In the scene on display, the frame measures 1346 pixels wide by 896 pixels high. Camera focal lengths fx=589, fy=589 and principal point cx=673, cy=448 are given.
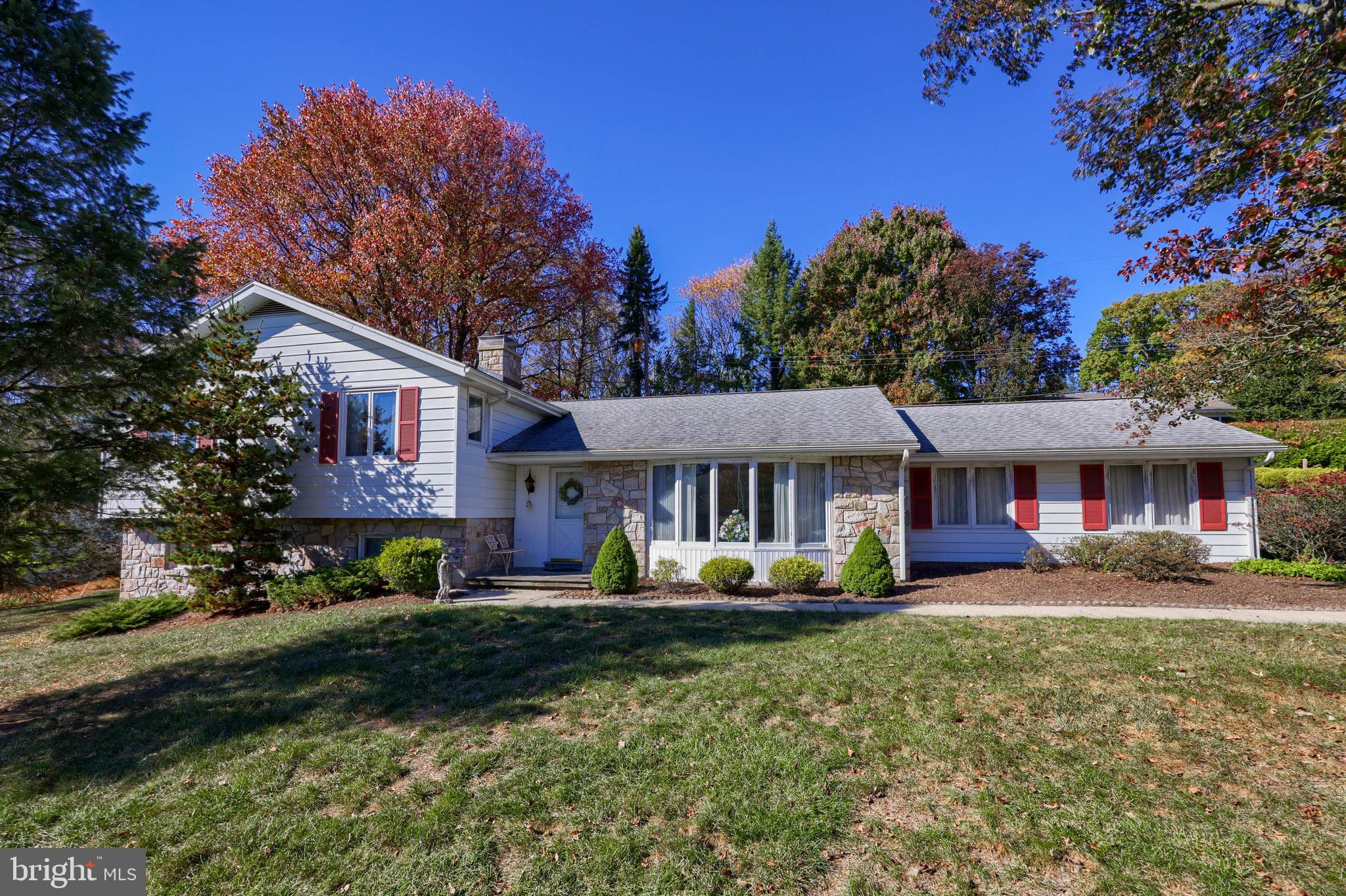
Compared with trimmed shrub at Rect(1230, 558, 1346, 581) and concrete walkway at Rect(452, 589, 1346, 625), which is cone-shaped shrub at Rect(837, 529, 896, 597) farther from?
trimmed shrub at Rect(1230, 558, 1346, 581)

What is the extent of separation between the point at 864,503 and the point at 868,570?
1655 mm

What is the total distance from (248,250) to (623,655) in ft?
61.0

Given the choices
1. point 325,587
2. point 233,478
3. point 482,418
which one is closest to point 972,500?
point 482,418

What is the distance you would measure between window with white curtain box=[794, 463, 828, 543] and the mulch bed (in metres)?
0.96

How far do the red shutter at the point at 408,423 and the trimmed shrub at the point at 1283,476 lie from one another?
2053cm

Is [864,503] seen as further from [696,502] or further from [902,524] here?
[696,502]

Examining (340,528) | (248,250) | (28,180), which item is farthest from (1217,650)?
(248,250)

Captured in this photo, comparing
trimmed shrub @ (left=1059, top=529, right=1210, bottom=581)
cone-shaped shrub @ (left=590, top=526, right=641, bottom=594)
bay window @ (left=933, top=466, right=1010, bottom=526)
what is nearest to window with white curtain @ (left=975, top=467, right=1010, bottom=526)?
bay window @ (left=933, top=466, right=1010, bottom=526)

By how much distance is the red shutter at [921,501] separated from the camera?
13.5 meters

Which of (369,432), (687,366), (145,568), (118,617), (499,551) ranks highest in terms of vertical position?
(687,366)

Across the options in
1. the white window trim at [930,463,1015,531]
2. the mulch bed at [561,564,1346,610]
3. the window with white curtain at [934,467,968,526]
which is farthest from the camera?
the window with white curtain at [934,467,968,526]

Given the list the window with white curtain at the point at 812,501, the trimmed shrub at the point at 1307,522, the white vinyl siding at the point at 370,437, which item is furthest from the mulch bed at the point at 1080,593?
the white vinyl siding at the point at 370,437

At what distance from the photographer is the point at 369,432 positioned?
11422mm

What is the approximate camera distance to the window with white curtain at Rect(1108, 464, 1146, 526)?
12.6 metres
